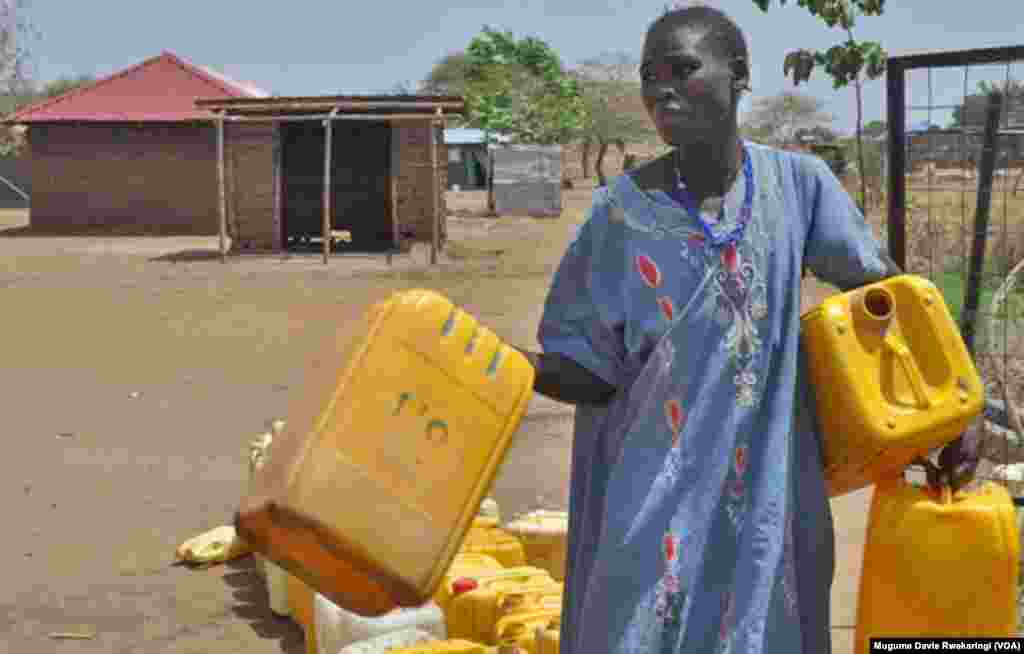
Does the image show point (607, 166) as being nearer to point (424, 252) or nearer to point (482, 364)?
point (424, 252)

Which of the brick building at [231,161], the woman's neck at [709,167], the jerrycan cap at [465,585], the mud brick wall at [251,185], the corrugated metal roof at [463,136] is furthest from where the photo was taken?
the corrugated metal roof at [463,136]

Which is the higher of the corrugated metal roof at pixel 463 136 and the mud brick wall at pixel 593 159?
the corrugated metal roof at pixel 463 136

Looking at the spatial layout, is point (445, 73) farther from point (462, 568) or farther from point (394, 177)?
point (462, 568)

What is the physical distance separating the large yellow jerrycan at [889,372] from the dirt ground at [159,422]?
75 cm

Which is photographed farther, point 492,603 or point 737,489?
point 492,603

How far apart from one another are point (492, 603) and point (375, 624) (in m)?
0.29

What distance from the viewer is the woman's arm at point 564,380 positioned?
2447mm

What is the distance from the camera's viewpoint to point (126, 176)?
26609 millimetres

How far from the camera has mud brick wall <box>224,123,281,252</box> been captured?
20156 millimetres

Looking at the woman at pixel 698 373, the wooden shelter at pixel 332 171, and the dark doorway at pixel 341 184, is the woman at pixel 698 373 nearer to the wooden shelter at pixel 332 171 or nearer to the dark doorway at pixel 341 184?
the wooden shelter at pixel 332 171

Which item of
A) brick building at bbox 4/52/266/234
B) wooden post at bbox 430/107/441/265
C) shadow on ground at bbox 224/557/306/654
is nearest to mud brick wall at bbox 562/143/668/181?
brick building at bbox 4/52/266/234

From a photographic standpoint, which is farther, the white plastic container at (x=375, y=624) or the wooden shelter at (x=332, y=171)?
the wooden shelter at (x=332, y=171)

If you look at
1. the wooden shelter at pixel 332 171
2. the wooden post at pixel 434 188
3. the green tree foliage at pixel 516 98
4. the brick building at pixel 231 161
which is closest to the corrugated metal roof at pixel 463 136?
the green tree foliage at pixel 516 98

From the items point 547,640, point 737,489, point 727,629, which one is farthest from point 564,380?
point 547,640
